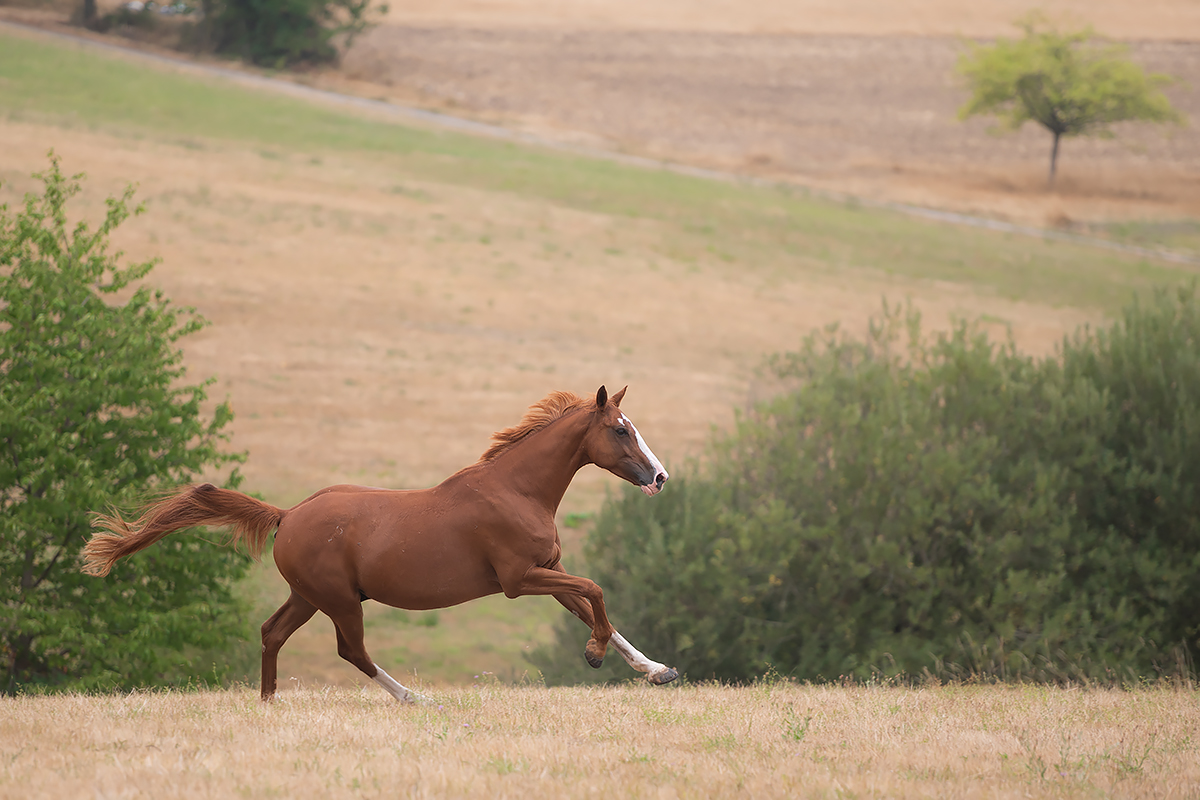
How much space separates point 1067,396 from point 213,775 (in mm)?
17347

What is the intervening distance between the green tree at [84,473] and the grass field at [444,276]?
15.8 ft

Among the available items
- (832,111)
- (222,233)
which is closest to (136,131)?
(222,233)

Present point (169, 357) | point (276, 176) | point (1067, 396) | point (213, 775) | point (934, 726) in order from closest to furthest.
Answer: point (213, 775)
point (934, 726)
point (169, 357)
point (1067, 396)
point (276, 176)

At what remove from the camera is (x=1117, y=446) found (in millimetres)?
20219

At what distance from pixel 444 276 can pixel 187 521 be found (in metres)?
33.8

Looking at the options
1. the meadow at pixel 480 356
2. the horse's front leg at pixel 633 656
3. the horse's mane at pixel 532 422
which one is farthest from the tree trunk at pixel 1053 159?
the horse's front leg at pixel 633 656

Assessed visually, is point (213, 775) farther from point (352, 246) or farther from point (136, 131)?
point (136, 131)

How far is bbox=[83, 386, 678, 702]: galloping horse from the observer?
318 inches

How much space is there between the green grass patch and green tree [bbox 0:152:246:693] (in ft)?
107

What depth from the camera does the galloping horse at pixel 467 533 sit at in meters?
8.09

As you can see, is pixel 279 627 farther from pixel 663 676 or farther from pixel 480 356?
pixel 480 356

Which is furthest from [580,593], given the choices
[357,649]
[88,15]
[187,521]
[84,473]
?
Answer: [88,15]

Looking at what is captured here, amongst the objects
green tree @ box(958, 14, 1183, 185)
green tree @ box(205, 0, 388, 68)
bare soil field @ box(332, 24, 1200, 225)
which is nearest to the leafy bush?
bare soil field @ box(332, 24, 1200, 225)

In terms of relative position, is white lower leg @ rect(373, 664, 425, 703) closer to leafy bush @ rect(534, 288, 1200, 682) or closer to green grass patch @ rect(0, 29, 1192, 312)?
leafy bush @ rect(534, 288, 1200, 682)
